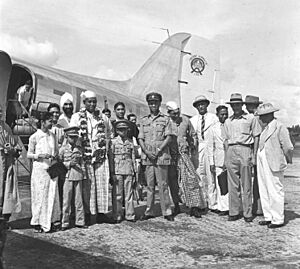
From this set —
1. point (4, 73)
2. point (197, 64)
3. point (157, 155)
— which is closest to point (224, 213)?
point (157, 155)

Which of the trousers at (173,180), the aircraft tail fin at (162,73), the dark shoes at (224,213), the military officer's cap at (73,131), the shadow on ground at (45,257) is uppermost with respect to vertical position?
the aircraft tail fin at (162,73)

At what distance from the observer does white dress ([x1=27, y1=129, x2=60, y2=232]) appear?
167 inches

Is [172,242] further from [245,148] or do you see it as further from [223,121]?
[223,121]

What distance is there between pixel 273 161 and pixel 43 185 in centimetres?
264

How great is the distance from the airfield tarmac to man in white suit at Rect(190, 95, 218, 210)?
0.55 metres

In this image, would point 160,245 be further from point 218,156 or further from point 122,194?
point 218,156

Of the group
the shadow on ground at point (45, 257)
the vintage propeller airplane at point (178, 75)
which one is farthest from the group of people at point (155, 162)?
the vintage propeller airplane at point (178, 75)

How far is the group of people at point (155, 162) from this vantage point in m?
4.36

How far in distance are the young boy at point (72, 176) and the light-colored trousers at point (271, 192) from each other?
2160mm

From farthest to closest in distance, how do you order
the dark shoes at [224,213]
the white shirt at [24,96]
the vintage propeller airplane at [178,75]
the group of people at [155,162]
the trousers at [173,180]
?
the vintage propeller airplane at [178,75] < the white shirt at [24,96] < the dark shoes at [224,213] < the trousers at [173,180] < the group of people at [155,162]

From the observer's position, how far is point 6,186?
13.6 ft

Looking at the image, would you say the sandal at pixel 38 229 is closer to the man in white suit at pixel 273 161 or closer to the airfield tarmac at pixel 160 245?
the airfield tarmac at pixel 160 245

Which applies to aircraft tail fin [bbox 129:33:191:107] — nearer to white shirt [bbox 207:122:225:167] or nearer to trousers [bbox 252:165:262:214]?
white shirt [bbox 207:122:225:167]

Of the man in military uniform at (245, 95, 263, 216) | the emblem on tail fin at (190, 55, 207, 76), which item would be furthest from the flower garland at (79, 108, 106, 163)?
the emblem on tail fin at (190, 55, 207, 76)
